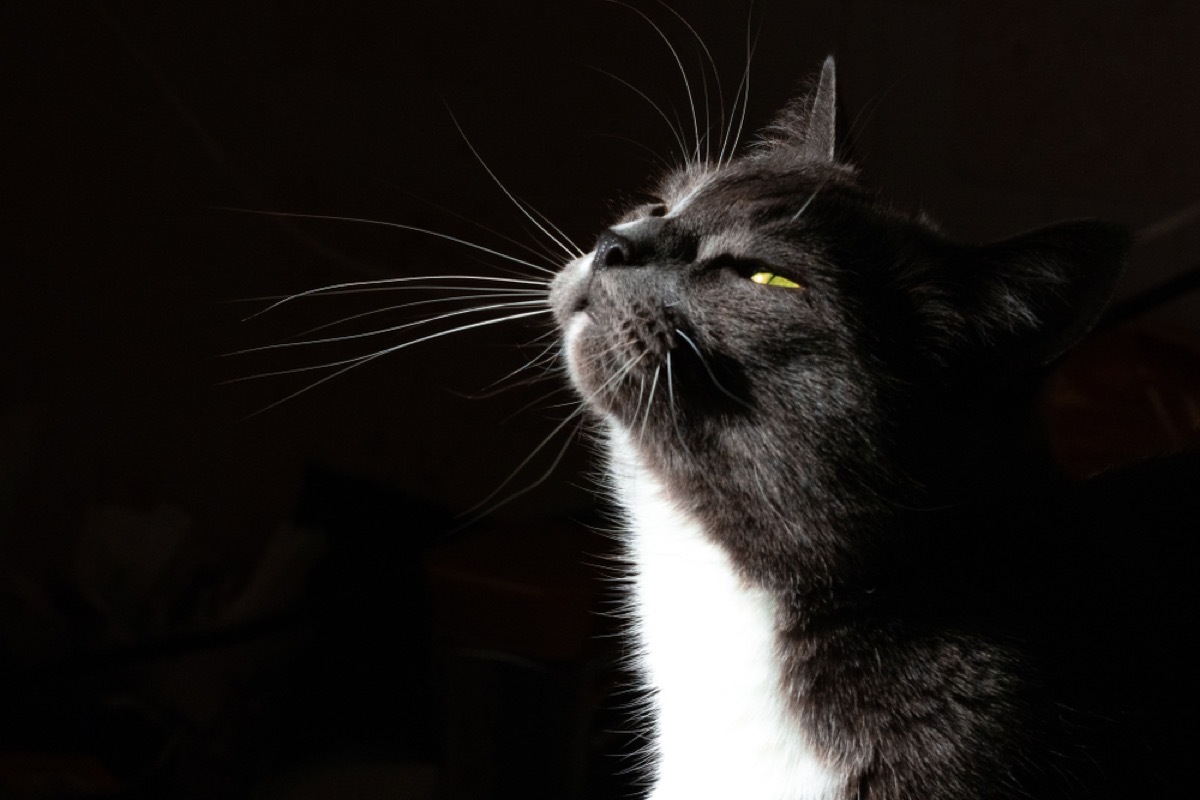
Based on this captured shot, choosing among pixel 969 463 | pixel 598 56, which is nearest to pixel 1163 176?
pixel 598 56

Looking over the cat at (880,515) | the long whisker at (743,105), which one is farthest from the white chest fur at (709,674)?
the long whisker at (743,105)

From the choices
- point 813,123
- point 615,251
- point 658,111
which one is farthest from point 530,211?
point 615,251

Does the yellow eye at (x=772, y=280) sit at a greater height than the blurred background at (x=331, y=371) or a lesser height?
lesser

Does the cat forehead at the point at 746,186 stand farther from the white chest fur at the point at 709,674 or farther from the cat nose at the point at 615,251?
the white chest fur at the point at 709,674

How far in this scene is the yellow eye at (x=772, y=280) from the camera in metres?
0.67

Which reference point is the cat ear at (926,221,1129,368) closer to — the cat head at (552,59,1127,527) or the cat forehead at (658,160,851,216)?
the cat head at (552,59,1127,527)

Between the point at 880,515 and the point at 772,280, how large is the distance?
0.16m

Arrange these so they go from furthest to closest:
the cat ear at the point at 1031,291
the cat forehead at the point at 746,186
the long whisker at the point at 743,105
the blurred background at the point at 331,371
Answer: the blurred background at the point at 331,371
the long whisker at the point at 743,105
the cat forehead at the point at 746,186
the cat ear at the point at 1031,291

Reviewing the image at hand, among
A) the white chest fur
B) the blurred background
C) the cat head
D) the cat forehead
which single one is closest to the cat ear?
the cat head

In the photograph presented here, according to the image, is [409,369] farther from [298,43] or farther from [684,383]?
[684,383]

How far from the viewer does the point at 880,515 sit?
2.13 ft

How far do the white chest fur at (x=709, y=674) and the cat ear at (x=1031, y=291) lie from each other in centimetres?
21

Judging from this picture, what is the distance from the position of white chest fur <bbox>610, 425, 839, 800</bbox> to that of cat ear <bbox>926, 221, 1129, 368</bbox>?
0.70 feet

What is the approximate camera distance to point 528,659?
944 millimetres
